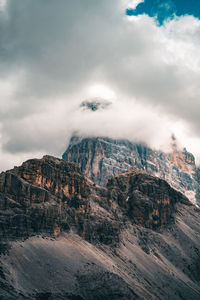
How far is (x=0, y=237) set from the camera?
176 metres

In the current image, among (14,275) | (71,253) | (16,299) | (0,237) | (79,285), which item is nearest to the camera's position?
(16,299)

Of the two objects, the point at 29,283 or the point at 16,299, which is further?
the point at 29,283

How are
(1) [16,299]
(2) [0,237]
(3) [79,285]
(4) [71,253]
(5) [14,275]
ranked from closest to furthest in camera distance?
(1) [16,299] → (5) [14,275] → (3) [79,285] → (2) [0,237] → (4) [71,253]

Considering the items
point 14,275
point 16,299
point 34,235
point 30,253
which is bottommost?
point 16,299

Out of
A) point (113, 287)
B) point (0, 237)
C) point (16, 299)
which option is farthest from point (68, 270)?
point (16, 299)

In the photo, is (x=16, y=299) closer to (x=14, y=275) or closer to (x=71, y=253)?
(x=14, y=275)

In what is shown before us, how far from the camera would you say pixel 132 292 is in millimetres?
173750

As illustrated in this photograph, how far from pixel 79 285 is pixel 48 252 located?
23482 mm

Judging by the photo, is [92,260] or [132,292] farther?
[92,260]

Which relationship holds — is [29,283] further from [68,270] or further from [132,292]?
[132,292]

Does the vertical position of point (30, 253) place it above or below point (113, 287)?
above

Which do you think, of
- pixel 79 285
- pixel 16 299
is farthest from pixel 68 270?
pixel 16 299

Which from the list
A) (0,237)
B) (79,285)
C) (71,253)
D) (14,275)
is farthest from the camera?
(71,253)

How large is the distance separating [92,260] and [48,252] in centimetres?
2301
